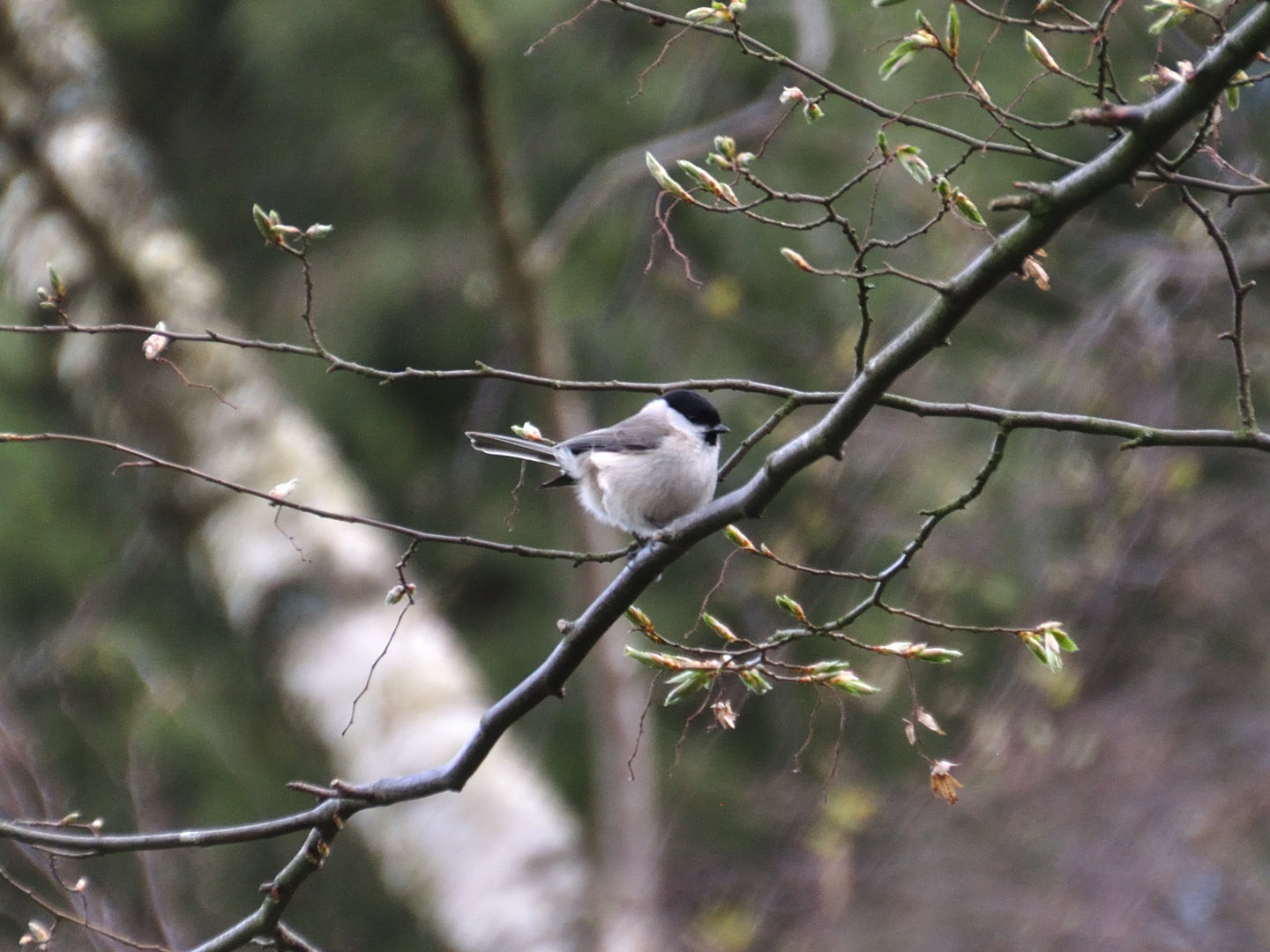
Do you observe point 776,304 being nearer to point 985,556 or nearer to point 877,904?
point 985,556

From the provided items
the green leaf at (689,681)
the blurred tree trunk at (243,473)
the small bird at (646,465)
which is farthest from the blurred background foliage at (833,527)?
the green leaf at (689,681)

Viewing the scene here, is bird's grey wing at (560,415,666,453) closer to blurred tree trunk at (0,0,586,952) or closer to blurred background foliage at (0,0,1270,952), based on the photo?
blurred background foliage at (0,0,1270,952)

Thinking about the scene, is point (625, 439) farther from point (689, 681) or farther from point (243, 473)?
point (243, 473)

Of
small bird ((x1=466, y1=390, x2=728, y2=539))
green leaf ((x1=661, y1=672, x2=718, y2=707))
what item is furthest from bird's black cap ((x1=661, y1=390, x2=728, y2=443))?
green leaf ((x1=661, y1=672, x2=718, y2=707))

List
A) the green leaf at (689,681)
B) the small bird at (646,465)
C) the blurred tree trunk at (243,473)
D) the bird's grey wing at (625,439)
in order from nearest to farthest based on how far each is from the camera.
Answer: the green leaf at (689,681) → the small bird at (646,465) → the bird's grey wing at (625,439) → the blurred tree trunk at (243,473)

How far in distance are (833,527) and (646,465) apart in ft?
5.96

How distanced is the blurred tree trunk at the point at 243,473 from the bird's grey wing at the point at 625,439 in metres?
1.66

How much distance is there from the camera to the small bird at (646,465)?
12.0 feet

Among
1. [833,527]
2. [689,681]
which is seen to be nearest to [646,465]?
[689,681]

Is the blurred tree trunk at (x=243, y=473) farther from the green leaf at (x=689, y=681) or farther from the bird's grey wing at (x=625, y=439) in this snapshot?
the green leaf at (x=689, y=681)

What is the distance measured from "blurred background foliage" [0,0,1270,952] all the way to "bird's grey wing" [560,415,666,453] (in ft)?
2.51

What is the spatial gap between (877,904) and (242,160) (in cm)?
699

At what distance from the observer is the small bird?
3.67 metres

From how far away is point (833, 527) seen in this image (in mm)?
5324
